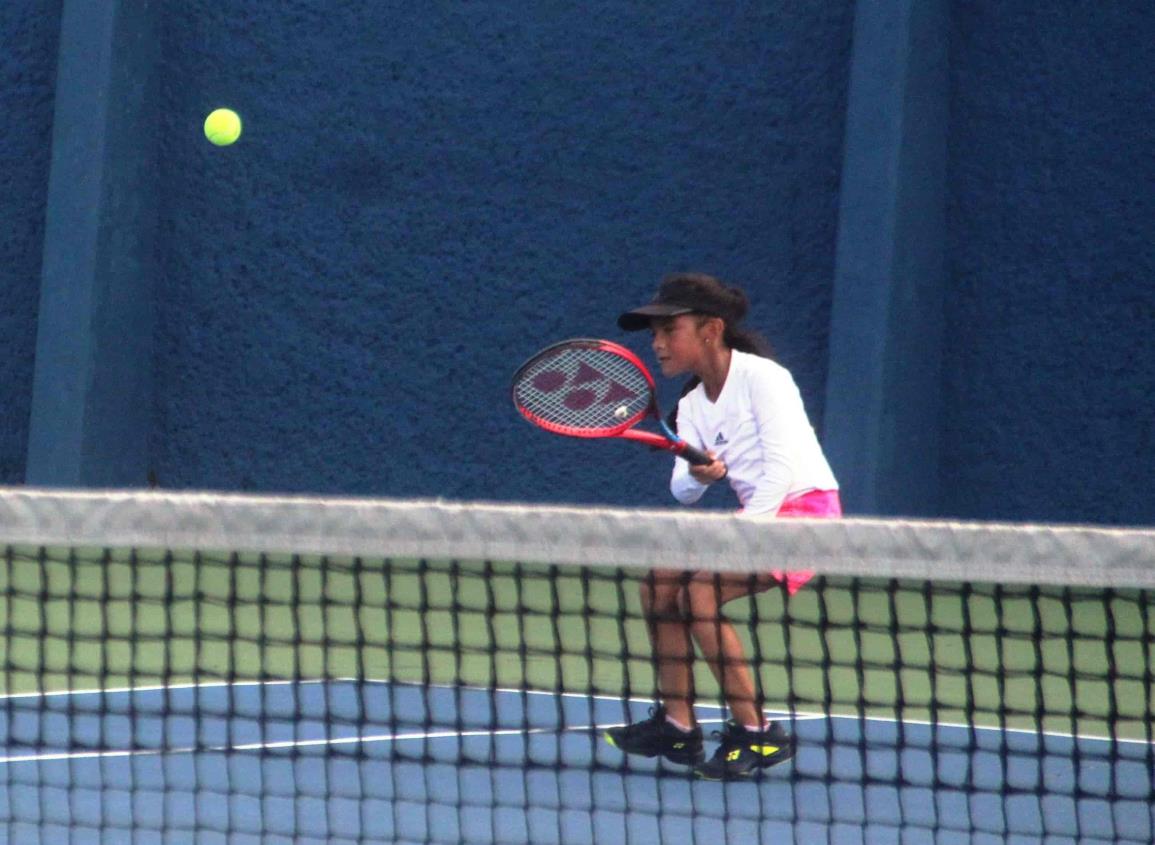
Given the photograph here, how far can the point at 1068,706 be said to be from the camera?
442cm

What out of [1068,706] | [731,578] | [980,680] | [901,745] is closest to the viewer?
[901,745]

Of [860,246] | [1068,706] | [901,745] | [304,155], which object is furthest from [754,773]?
[304,155]

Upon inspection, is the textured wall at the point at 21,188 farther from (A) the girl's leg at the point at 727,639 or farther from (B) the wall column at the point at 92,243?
(A) the girl's leg at the point at 727,639

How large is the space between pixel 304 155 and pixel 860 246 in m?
2.60

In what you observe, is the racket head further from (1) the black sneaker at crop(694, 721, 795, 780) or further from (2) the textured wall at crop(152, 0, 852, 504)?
(2) the textured wall at crop(152, 0, 852, 504)

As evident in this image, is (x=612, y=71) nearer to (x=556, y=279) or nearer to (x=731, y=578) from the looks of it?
(x=556, y=279)

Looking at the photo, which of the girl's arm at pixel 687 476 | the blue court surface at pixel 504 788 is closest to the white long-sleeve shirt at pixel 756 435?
the girl's arm at pixel 687 476

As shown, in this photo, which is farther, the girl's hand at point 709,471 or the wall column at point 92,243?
the wall column at point 92,243

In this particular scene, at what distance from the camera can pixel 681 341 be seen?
12.6ft

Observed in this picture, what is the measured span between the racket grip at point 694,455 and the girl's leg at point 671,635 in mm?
272

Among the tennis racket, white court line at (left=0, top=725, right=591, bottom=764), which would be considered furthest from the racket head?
white court line at (left=0, top=725, right=591, bottom=764)

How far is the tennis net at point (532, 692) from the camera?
250cm

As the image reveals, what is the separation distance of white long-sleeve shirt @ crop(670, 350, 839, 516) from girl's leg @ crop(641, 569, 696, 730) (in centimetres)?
25

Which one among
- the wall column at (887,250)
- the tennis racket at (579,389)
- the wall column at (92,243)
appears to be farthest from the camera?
the wall column at (92,243)
